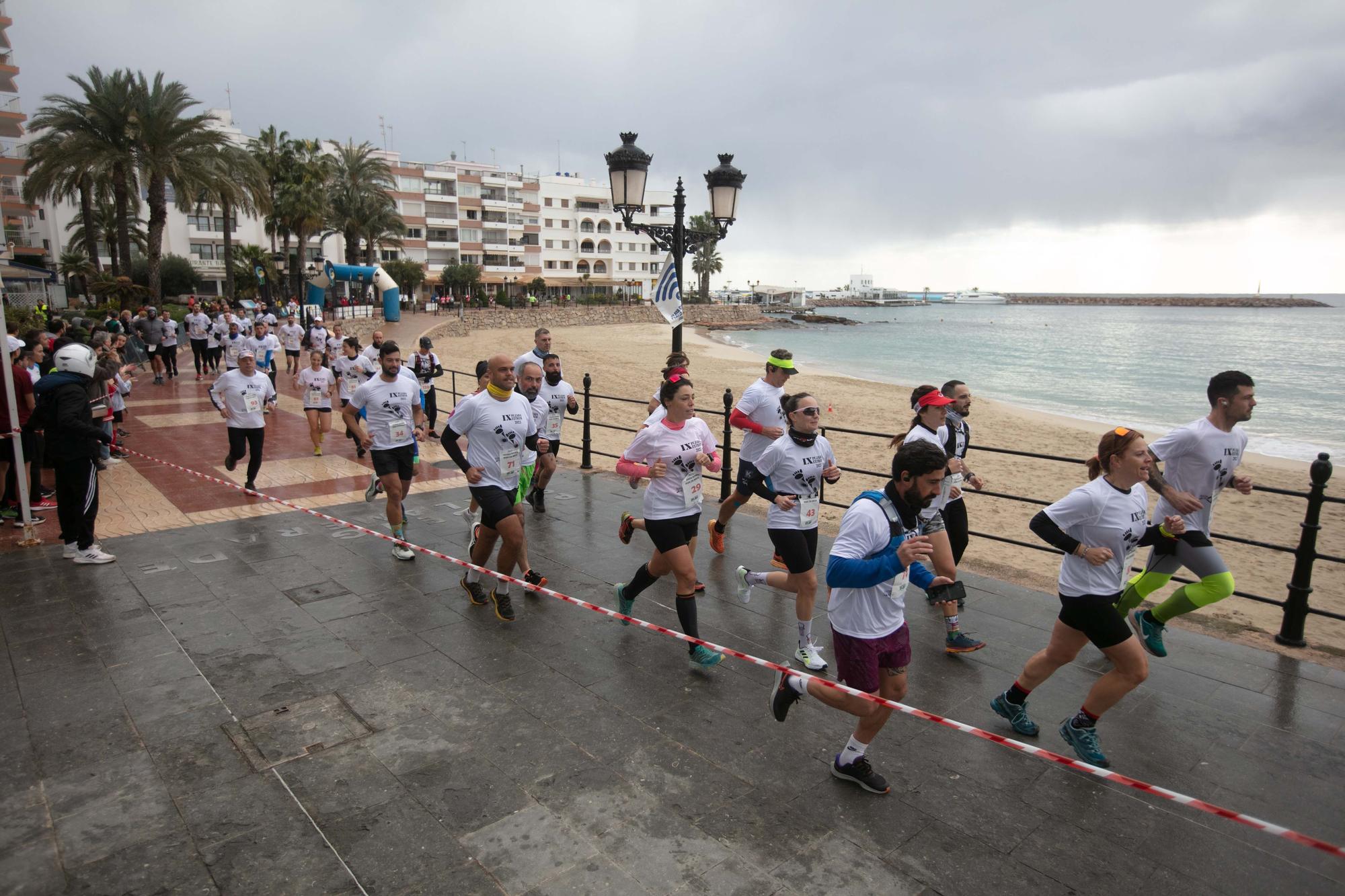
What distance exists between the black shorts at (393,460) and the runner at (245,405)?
2.71 meters

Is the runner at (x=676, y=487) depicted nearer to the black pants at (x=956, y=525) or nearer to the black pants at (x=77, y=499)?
the black pants at (x=956, y=525)

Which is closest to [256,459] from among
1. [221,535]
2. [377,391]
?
[221,535]

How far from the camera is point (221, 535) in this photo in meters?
7.62

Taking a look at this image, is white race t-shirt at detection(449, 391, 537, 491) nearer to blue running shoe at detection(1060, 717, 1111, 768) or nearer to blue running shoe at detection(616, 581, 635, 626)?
blue running shoe at detection(616, 581, 635, 626)

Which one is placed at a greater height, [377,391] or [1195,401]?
[377,391]

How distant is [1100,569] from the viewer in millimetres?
3846

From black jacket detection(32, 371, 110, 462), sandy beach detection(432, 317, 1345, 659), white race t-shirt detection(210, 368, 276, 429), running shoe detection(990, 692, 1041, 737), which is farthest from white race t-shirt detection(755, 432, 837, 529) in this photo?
white race t-shirt detection(210, 368, 276, 429)

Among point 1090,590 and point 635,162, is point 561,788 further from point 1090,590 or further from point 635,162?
point 635,162

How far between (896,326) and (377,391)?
12380 centimetres

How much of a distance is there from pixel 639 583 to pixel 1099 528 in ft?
9.45

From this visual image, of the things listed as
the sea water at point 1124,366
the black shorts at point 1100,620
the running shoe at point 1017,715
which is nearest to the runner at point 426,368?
the running shoe at point 1017,715

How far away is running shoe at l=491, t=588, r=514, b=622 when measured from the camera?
5.59 m

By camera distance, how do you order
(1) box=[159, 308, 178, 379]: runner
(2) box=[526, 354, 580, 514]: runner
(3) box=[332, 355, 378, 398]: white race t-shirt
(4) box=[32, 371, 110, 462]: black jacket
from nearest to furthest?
(4) box=[32, 371, 110, 462]: black jacket
(2) box=[526, 354, 580, 514]: runner
(3) box=[332, 355, 378, 398]: white race t-shirt
(1) box=[159, 308, 178, 379]: runner

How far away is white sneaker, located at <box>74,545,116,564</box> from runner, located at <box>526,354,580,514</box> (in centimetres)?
400
